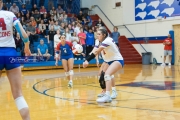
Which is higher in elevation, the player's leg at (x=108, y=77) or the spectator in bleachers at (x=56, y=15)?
the spectator in bleachers at (x=56, y=15)

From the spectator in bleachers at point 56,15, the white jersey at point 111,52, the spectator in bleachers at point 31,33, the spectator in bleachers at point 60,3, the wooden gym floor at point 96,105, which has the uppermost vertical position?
the spectator in bleachers at point 60,3

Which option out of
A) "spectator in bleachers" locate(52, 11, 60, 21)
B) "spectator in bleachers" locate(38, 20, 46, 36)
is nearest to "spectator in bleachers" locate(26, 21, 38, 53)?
"spectator in bleachers" locate(38, 20, 46, 36)

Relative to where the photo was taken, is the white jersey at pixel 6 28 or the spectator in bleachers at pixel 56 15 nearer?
the white jersey at pixel 6 28

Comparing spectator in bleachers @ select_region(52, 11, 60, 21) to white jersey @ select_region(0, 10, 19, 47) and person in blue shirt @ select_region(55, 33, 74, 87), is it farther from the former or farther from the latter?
white jersey @ select_region(0, 10, 19, 47)

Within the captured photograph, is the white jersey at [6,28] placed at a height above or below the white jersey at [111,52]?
above

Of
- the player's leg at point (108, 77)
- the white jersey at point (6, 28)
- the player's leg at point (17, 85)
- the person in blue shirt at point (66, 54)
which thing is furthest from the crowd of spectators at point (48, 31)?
the white jersey at point (6, 28)

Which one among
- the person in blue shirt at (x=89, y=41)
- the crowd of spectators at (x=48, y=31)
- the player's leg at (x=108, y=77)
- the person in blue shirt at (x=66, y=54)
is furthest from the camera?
the person in blue shirt at (x=89, y=41)

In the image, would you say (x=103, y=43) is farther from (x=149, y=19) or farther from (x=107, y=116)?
(x=149, y=19)

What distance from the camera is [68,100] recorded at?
24.3 feet

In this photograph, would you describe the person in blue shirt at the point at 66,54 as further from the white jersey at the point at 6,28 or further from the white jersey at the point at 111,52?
the white jersey at the point at 6,28

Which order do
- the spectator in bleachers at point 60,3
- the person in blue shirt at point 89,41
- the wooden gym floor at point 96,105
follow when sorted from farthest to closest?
the spectator in bleachers at point 60,3 → the person in blue shirt at point 89,41 → the wooden gym floor at point 96,105

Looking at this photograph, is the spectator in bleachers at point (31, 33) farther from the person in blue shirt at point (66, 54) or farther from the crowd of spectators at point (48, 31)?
the person in blue shirt at point (66, 54)

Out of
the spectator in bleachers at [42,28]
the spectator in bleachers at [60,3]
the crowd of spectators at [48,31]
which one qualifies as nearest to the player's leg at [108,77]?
the crowd of spectators at [48,31]

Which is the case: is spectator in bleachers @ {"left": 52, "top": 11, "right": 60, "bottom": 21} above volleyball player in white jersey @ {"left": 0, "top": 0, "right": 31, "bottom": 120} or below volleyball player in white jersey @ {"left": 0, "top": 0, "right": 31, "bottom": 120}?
above
